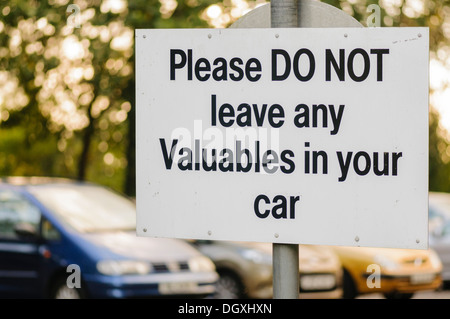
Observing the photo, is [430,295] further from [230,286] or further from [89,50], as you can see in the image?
[89,50]

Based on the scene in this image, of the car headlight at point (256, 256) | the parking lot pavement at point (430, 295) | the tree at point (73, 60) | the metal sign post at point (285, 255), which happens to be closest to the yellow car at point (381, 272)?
the parking lot pavement at point (430, 295)

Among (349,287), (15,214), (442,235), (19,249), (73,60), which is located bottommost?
(349,287)

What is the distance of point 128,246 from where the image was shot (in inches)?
370

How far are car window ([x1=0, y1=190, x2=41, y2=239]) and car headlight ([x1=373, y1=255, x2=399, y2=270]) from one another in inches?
205

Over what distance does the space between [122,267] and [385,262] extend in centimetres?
493

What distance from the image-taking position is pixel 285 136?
324 centimetres

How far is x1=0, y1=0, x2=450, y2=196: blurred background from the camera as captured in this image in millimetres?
11805

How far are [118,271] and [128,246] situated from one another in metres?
0.47

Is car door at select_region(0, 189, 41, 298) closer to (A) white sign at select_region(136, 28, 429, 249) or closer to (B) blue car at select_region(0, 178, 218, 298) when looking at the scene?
(B) blue car at select_region(0, 178, 218, 298)

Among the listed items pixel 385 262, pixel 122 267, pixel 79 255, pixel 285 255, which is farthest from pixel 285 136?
pixel 385 262
